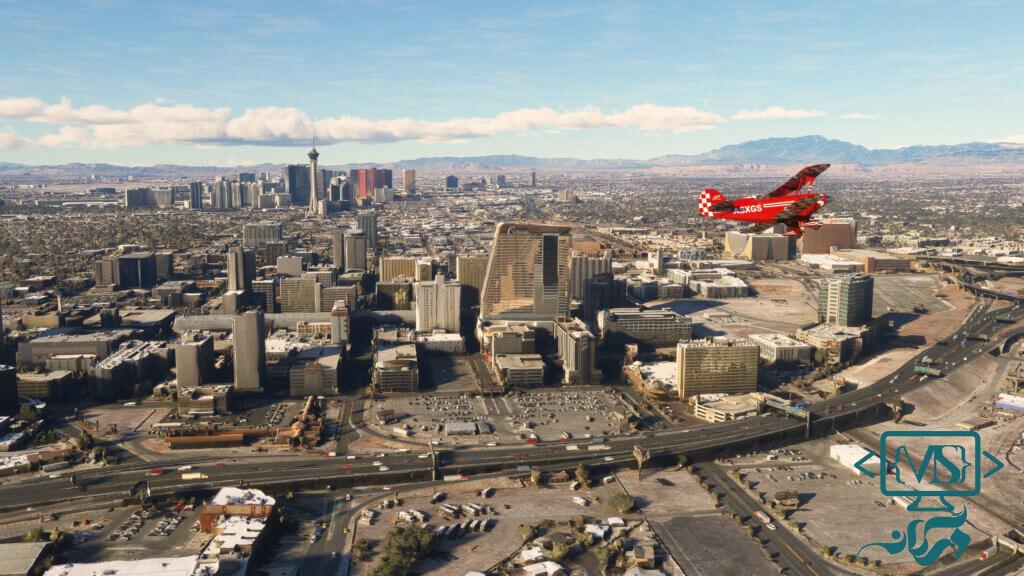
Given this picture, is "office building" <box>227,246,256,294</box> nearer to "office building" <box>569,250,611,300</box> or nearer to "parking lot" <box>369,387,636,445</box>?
"office building" <box>569,250,611,300</box>

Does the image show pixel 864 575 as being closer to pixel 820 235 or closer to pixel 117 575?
pixel 117 575

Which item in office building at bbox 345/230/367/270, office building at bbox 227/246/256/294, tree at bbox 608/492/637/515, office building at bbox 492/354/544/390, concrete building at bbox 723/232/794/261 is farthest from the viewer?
concrete building at bbox 723/232/794/261

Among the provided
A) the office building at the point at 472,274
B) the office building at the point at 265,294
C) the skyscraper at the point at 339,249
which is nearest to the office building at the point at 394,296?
the office building at the point at 472,274

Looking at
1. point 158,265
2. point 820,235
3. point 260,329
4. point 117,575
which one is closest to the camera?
point 117,575

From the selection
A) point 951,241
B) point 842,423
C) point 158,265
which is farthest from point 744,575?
point 951,241

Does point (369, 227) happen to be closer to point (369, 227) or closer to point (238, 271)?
point (369, 227)

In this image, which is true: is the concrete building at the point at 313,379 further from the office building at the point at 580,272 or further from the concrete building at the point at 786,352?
the concrete building at the point at 786,352

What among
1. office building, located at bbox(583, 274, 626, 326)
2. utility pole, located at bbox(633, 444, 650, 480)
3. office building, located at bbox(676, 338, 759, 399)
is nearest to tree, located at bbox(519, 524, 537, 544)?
utility pole, located at bbox(633, 444, 650, 480)
